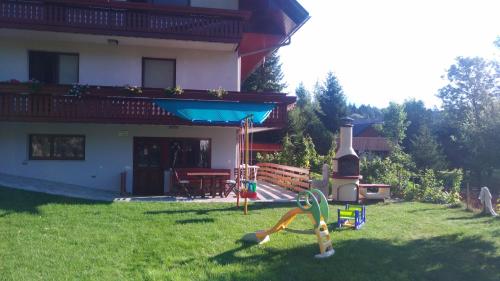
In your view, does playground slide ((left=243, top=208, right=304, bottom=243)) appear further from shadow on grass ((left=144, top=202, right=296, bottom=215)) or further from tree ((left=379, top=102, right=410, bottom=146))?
tree ((left=379, top=102, right=410, bottom=146))

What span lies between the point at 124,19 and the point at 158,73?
2641 mm

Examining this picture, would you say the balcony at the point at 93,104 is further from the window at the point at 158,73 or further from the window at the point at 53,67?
the window at the point at 53,67

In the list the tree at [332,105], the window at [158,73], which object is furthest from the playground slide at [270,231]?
the tree at [332,105]

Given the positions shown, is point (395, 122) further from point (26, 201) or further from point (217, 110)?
point (26, 201)

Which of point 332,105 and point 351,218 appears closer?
point 351,218

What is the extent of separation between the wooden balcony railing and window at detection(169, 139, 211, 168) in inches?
162

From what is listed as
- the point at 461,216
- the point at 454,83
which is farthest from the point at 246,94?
the point at 454,83

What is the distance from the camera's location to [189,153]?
18547 millimetres

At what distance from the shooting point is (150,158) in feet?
60.0

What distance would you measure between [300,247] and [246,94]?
9009 millimetres

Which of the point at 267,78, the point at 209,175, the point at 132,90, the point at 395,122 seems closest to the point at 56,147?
the point at 132,90

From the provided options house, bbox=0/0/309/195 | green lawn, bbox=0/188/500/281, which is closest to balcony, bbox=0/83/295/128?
house, bbox=0/0/309/195

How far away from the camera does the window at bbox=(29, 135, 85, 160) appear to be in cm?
1736

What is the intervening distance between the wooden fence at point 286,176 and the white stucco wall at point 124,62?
4.70 meters
